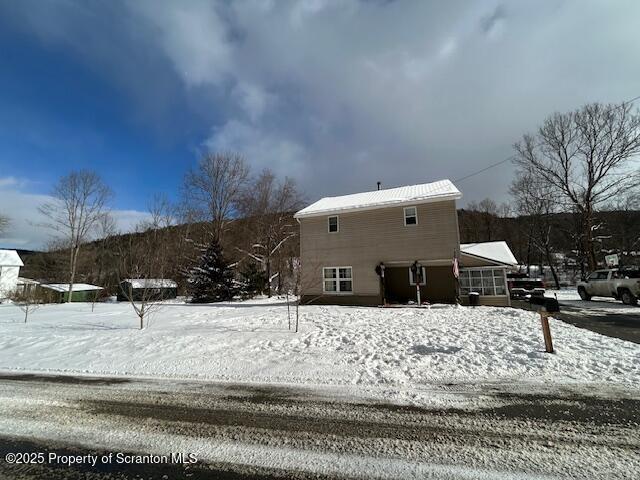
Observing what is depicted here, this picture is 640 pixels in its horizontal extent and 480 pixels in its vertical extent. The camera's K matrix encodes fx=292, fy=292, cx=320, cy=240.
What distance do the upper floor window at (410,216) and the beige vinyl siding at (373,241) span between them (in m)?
0.17

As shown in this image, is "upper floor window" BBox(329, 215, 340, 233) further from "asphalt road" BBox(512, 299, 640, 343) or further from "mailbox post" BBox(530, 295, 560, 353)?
"mailbox post" BBox(530, 295, 560, 353)

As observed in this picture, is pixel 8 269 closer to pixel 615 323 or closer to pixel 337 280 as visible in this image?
pixel 337 280

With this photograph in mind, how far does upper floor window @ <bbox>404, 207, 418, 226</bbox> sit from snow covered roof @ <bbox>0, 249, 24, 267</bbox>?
56.1 metres

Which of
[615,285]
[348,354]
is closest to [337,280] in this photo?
[348,354]

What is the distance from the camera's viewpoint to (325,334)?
8.46 m

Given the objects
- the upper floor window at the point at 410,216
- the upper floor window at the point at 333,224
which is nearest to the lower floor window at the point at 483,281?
the upper floor window at the point at 410,216

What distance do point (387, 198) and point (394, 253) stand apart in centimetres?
358

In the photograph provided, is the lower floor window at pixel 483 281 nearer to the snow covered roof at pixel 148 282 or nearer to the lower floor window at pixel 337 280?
the lower floor window at pixel 337 280

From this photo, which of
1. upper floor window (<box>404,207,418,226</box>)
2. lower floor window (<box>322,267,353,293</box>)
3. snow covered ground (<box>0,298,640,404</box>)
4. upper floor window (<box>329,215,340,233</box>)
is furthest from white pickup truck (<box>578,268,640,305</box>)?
upper floor window (<box>329,215,340,233</box>)

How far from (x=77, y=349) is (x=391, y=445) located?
28.3 ft

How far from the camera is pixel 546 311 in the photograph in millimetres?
6422

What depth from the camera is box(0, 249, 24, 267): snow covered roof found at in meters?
42.1

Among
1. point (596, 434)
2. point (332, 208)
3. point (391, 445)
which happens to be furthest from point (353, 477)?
point (332, 208)

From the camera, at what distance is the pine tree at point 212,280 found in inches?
937
